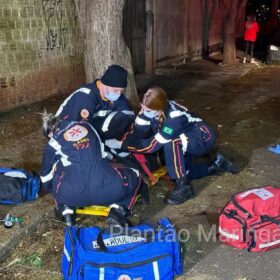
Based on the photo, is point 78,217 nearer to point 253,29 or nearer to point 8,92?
point 8,92

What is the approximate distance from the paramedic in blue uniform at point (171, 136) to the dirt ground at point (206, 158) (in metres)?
0.28

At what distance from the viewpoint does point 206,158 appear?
18.2 ft

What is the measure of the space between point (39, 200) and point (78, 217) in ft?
1.74

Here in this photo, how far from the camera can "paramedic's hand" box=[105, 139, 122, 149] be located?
4.55m

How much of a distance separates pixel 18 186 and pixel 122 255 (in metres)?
1.58

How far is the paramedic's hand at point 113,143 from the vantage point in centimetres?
455

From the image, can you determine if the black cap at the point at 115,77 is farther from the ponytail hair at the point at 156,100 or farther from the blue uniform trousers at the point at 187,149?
the blue uniform trousers at the point at 187,149

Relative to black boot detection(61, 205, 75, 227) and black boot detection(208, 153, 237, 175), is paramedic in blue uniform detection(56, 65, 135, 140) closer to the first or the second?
black boot detection(61, 205, 75, 227)

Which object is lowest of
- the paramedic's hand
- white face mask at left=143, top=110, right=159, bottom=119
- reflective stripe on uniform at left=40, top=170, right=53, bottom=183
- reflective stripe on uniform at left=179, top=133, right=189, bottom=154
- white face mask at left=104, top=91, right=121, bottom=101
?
reflective stripe on uniform at left=40, top=170, right=53, bottom=183

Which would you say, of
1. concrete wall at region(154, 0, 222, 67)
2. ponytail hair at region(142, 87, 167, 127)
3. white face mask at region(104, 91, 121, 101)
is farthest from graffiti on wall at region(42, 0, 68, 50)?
ponytail hair at region(142, 87, 167, 127)

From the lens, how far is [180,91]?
32.0ft

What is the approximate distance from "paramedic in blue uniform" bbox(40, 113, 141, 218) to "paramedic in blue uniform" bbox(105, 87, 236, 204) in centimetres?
60

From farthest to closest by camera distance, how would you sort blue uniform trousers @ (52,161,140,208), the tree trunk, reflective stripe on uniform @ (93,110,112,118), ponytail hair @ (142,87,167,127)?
the tree trunk → reflective stripe on uniform @ (93,110,112,118) → ponytail hair @ (142,87,167,127) → blue uniform trousers @ (52,161,140,208)

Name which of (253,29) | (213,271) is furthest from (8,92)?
(253,29)
